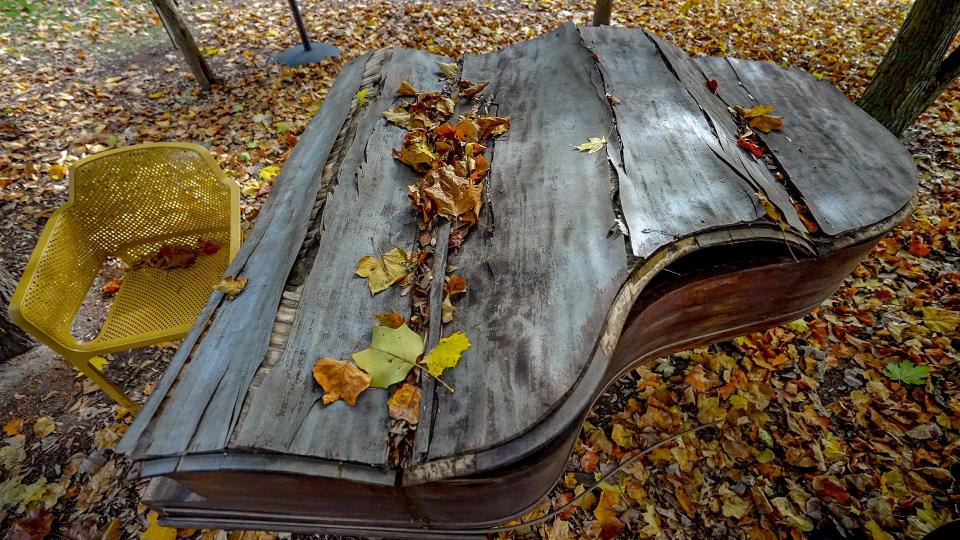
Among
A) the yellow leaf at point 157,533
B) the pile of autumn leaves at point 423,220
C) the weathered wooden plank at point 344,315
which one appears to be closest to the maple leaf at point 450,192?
the pile of autumn leaves at point 423,220

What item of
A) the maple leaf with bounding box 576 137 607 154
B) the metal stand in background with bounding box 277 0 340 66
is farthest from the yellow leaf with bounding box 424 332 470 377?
the metal stand in background with bounding box 277 0 340 66

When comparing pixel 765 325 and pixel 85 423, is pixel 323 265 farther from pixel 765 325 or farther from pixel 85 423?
pixel 85 423

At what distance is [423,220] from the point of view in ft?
6.04

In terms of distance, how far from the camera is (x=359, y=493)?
1.43 meters

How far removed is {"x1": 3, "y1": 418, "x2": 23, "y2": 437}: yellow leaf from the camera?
104 inches

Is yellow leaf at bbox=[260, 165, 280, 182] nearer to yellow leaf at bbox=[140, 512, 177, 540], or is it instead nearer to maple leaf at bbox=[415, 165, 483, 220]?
maple leaf at bbox=[415, 165, 483, 220]

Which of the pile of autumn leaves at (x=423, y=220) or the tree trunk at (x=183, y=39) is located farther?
the tree trunk at (x=183, y=39)

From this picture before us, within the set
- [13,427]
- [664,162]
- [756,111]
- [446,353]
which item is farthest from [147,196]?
[756,111]

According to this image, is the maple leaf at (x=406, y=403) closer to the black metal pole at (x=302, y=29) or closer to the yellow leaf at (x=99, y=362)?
the yellow leaf at (x=99, y=362)

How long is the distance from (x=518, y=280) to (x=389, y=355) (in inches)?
20.3

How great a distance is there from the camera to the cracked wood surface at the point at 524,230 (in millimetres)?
1286

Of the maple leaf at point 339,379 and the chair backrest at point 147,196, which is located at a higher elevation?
the maple leaf at point 339,379

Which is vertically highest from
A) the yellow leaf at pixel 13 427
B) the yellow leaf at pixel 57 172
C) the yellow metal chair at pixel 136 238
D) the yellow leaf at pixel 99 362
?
the yellow metal chair at pixel 136 238

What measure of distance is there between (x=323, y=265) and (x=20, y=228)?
3719 millimetres
